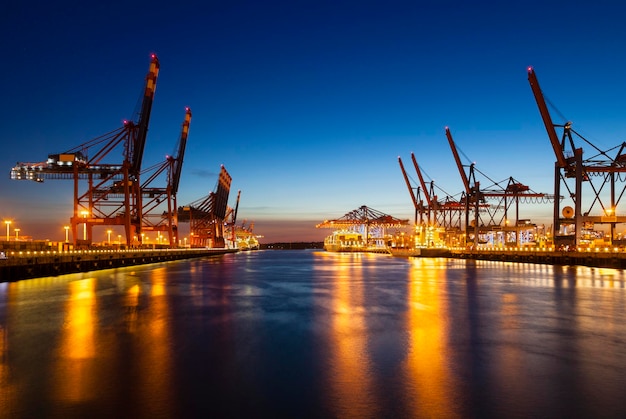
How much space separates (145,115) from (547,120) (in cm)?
4871

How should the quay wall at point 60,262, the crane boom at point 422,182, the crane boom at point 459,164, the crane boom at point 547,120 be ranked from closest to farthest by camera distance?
the quay wall at point 60,262 < the crane boom at point 547,120 < the crane boom at point 459,164 < the crane boom at point 422,182

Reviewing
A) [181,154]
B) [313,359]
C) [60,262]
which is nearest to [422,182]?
[181,154]

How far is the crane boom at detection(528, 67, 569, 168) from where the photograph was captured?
50750 millimetres

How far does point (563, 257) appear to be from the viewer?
170 ft

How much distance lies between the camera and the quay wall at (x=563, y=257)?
44281 mm

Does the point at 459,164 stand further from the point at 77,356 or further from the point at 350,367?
the point at 77,356

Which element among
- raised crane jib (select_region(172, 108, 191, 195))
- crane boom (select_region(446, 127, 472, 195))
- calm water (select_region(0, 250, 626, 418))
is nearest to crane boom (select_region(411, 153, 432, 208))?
crane boom (select_region(446, 127, 472, 195))

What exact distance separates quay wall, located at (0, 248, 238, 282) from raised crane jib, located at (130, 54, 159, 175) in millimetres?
12029

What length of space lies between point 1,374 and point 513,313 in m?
15.1

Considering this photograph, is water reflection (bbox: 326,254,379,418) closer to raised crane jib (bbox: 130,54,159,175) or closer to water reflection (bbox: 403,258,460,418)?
water reflection (bbox: 403,258,460,418)

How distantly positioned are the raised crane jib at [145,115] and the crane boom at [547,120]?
154 ft

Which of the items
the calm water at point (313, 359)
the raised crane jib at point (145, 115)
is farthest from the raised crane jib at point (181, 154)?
the calm water at point (313, 359)

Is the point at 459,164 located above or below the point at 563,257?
above

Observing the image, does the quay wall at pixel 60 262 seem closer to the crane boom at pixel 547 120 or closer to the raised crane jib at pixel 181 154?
the raised crane jib at pixel 181 154
